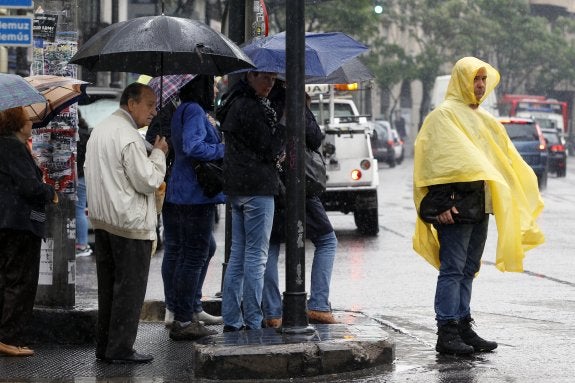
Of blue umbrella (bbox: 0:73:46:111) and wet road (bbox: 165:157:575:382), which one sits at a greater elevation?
blue umbrella (bbox: 0:73:46:111)

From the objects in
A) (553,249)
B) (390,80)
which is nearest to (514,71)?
(390,80)

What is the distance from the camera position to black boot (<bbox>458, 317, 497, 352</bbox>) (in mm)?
8344

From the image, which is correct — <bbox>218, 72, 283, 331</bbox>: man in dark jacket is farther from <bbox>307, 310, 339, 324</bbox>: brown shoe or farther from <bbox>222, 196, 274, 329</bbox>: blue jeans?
<bbox>307, 310, 339, 324</bbox>: brown shoe

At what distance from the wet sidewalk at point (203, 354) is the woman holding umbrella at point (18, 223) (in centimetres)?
26

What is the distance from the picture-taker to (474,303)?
11094 mm

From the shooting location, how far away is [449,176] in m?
8.12

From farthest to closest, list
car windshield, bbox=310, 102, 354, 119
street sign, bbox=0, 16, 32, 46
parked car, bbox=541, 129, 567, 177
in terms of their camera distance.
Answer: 1. parked car, bbox=541, 129, 567, 177
2. car windshield, bbox=310, 102, 354, 119
3. street sign, bbox=0, 16, 32, 46

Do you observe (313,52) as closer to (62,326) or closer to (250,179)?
(250,179)

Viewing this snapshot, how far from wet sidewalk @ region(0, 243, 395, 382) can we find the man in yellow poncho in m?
0.56

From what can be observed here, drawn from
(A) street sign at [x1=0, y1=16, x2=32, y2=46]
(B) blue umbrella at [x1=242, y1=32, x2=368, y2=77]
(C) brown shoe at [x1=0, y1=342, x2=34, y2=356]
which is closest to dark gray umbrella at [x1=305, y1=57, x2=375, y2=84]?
(B) blue umbrella at [x1=242, y1=32, x2=368, y2=77]

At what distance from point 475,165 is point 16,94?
2.83 metres

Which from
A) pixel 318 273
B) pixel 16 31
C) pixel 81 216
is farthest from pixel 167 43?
pixel 81 216

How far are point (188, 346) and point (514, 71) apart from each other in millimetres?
73599

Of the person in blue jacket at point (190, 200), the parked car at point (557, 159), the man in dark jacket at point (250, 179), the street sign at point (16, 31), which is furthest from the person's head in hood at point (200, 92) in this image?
the parked car at point (557, 159)
